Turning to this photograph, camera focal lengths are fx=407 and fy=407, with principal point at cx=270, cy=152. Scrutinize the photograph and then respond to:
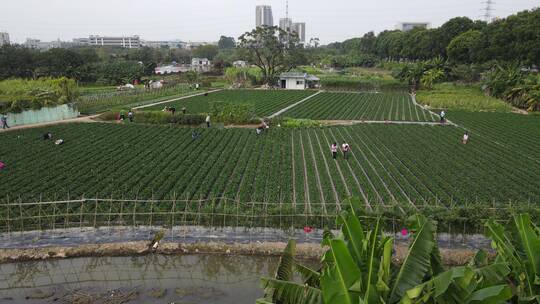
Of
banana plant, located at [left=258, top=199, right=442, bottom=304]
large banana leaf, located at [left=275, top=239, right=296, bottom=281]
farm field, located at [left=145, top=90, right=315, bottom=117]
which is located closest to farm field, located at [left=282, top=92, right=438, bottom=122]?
farm field, located at [left=145, top=90, right=315, bottom=117]

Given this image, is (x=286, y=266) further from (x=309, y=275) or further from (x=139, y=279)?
(x=139, y=279)

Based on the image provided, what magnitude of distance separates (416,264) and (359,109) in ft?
135

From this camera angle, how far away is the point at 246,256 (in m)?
13.9

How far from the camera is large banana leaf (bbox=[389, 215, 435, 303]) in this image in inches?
259

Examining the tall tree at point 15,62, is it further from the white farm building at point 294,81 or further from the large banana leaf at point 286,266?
the large banana leaf at point 286,266

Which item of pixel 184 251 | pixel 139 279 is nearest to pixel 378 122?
pixel 184 251

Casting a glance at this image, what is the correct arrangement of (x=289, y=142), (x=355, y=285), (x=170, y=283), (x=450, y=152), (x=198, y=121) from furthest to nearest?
(x=198, y=121)
(x=289, y=142)
(x=450, y=152)
(x=170, y=283)
(x=355, y=285)

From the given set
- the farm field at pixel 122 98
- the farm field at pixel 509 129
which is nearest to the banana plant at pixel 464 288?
the farm field at pixel 509 129

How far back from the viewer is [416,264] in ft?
21.9

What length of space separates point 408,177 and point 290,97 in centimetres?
3928

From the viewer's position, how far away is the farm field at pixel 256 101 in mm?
45125

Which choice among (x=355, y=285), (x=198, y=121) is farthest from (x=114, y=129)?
(x=355, y=285)

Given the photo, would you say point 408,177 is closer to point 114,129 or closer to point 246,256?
point 246,256

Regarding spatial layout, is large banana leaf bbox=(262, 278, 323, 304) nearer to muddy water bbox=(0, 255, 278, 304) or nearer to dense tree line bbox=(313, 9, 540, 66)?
muddy water bbox=(0, 255, 278, 304)
